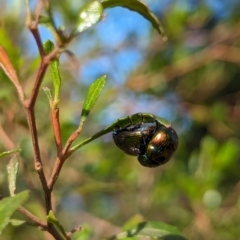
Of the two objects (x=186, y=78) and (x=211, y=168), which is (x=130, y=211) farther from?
(x=186, y=78)

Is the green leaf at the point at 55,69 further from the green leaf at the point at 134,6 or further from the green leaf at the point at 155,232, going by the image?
the green leaf at the point at 155,232

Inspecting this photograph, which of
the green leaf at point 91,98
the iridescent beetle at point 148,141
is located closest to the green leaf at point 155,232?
the iridescent beetle at point 148,141

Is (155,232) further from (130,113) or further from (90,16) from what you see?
(130,113)

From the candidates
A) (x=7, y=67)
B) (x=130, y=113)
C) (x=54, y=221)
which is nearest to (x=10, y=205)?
(x=54, y=221)

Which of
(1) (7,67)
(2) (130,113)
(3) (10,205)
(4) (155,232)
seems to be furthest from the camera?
(2) (130,113)

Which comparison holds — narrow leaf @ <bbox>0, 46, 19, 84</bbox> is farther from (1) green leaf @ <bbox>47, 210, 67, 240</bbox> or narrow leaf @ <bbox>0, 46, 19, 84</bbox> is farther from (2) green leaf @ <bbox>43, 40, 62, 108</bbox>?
(1) green leaf @ <bbox>47, 210, 67, 240</bbox>

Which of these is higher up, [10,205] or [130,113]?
[10,205]

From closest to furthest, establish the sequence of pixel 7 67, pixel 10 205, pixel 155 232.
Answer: pixel 10 205 < pixel 7 67 < pixel 155 232
